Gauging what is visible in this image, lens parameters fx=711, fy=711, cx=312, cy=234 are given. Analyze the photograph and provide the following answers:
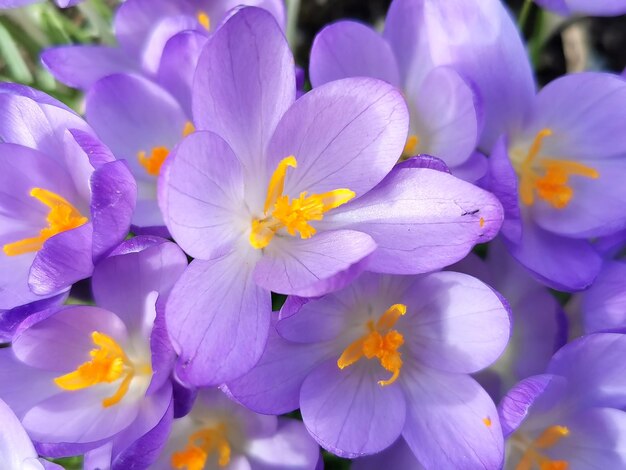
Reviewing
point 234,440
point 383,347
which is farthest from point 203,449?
point 383,347

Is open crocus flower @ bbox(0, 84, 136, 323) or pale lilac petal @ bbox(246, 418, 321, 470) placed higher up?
open crocus flower @ bbox(0, 84, 136, 323)

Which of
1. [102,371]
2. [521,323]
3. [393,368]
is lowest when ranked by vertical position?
[521,323]

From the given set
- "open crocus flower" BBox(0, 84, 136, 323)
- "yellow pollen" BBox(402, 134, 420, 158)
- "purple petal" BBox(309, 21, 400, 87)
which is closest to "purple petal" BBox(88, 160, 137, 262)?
"open crocus flower" BBox(0, 84, 136, 323)

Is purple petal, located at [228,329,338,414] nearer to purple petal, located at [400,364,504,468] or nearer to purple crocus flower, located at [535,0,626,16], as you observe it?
purple petal, located at [400,364,504,468]

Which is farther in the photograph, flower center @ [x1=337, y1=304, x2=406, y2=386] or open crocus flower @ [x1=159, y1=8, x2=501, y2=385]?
flower center @ [x1=337, y1=304, x2=406, y2=386]

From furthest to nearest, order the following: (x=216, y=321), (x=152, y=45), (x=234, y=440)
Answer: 1. (x=152, y=45)
2. (x=234, y=440)
3. (x=216, y=321)

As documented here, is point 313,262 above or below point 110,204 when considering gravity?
below

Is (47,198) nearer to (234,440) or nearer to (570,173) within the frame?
(234,440)

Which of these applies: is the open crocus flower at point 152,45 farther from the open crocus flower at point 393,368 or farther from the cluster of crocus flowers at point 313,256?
the open crocus flower at point 393,368
